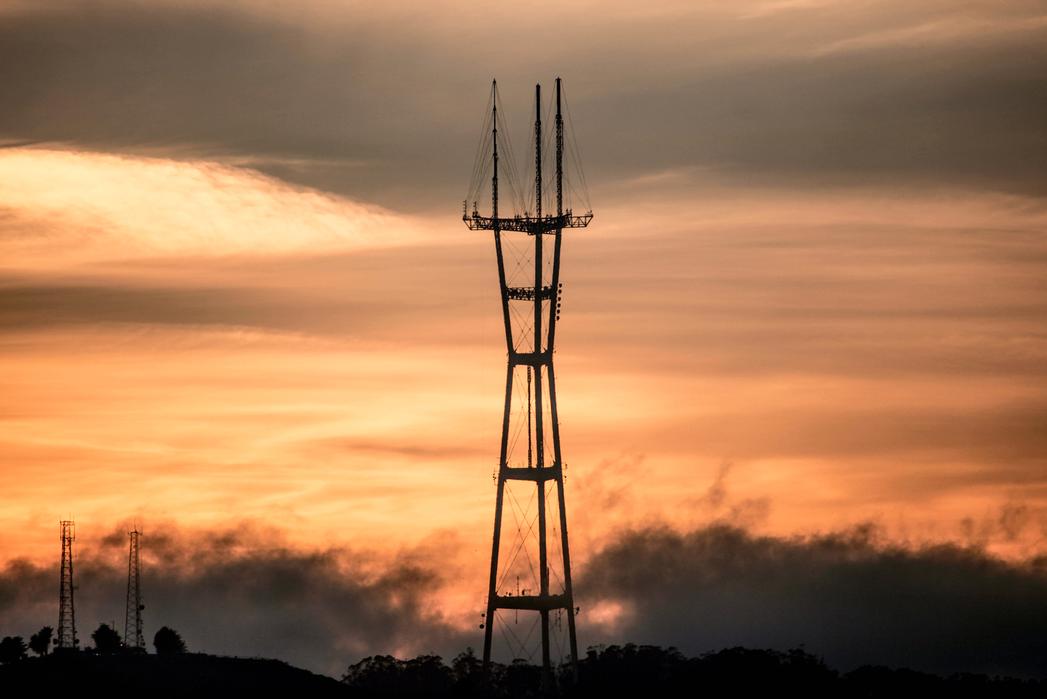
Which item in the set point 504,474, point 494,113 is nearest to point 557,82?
point 494,113

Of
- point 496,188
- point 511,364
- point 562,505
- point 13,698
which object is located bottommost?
point 13,698

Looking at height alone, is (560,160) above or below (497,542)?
above

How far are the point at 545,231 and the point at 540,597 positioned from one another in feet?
113

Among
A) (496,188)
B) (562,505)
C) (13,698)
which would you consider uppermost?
(496,188)

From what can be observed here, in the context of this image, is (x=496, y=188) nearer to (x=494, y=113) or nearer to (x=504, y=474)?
(x=494, y=113)

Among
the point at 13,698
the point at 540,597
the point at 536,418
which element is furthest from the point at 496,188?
the point at 13,698

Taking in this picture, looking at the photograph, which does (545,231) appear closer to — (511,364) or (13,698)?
(511,364)

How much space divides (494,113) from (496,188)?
6.78 meters

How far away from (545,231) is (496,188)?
19.5ft

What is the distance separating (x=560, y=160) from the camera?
189 metres

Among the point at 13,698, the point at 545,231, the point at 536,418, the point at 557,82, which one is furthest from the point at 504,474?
the point at 13,698

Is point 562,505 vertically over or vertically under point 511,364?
under

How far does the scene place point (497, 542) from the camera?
19700 centimetres

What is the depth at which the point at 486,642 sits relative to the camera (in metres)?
199
